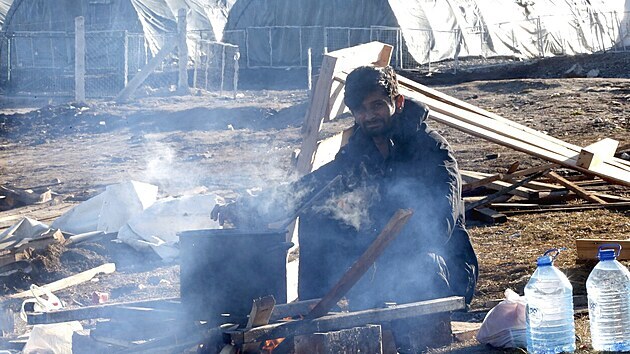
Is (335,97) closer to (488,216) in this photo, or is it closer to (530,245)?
(530,245)

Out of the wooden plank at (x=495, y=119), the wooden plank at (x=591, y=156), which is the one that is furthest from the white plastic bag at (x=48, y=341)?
the wooden plank at (x=591, y=156)

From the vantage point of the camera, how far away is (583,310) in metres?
5.17

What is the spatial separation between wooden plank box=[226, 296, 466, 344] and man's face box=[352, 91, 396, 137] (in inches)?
38.2

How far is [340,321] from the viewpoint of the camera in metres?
4.02

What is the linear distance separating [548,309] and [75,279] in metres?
3.97

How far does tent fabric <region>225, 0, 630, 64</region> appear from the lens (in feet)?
83.5

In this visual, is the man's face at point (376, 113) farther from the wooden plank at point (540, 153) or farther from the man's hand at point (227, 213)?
the wooden plank at point (540, 153)

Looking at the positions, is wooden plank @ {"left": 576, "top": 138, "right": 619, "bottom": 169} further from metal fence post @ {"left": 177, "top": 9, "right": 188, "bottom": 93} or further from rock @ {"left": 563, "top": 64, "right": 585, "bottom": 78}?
rock @ {"left": 563, "top": 64, "right": 585, "bottom": 78}

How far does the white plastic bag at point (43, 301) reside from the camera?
229 inches

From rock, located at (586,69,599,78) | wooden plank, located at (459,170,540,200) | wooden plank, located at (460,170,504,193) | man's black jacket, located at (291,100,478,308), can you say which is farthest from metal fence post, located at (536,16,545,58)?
man's black jacket, located at (291,100,478,308)

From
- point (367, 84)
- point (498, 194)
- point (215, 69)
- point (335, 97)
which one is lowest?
point (215, 69)

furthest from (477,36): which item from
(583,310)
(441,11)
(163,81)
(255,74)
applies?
(583,310)

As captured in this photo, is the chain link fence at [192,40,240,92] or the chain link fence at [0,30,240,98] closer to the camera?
the chain link fence at [192,40,240,92]

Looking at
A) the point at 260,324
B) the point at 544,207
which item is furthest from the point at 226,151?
the point at 260,324
